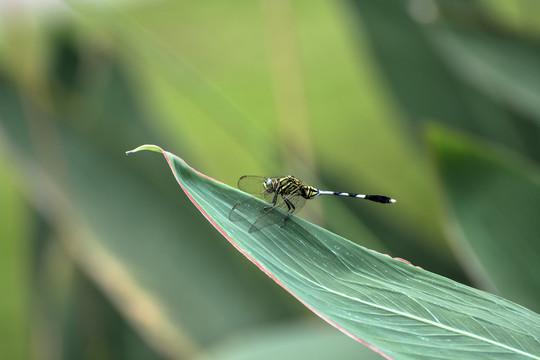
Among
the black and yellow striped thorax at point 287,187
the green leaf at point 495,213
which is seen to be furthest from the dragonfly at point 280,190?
the green leaf at point 495,213

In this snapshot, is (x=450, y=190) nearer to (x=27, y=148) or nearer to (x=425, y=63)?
(x=425, y=63)

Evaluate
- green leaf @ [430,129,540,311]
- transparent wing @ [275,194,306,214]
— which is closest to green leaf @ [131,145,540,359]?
transparent wing @ [275,194,306,214]

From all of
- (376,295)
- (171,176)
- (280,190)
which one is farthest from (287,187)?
(171,176)

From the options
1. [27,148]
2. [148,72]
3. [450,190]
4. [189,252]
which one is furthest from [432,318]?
[148,72]

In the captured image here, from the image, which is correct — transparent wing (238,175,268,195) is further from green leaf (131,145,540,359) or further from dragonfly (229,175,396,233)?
green leaf (131,145,540,359)

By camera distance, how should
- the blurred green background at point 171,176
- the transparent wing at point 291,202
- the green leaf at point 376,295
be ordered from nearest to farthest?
1. the green leaf at point 376,295
2. the transparent wing at point 291,202
3. the blurred green background at point 171,176

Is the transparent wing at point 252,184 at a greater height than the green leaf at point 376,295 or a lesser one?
greater

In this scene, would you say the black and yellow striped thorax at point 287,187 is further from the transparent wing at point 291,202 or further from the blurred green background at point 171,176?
the blurred green background at point 171,176
